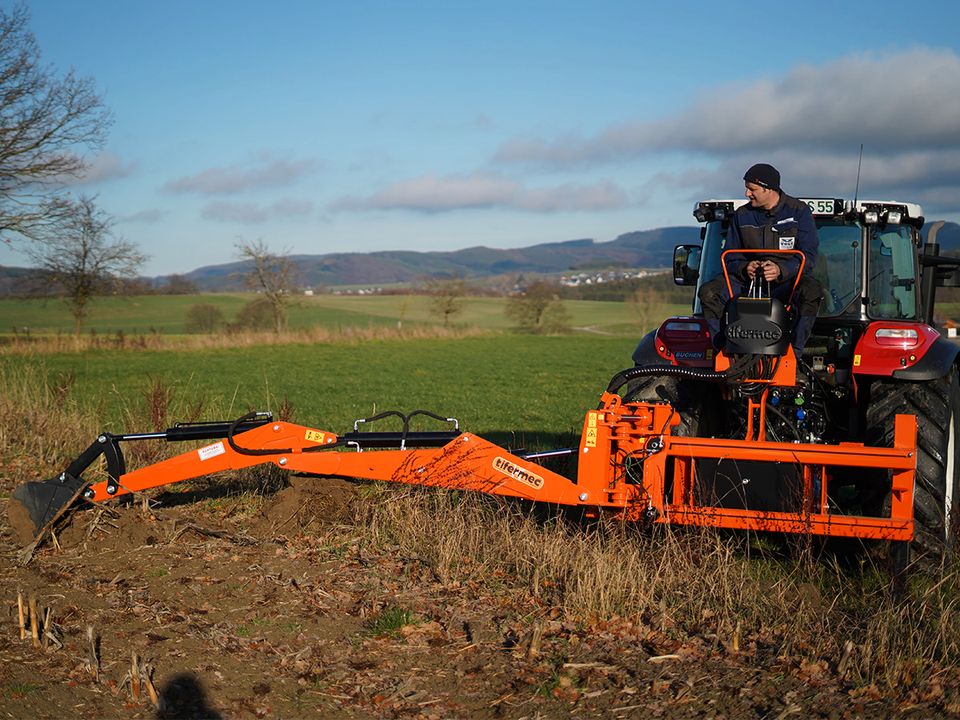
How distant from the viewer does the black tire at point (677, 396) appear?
5.98 meters

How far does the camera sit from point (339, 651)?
4.39 m

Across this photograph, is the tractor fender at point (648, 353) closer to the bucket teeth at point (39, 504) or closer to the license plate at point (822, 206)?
the license plate at point (822, 206)

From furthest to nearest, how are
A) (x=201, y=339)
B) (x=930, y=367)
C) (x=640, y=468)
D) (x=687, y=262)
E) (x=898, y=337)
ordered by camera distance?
(x=201, y=339), (x=687, y=262), (x=898, y=337), (x=930, y=367), (x=640, y=468)

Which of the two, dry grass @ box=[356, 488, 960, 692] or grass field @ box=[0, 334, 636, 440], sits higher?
dry grass @ box=[356, 488, 960, 692]

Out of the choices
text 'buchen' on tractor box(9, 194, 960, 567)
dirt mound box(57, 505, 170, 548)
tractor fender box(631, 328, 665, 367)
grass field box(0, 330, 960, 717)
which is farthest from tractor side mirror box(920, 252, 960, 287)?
dirt mound box(57, 505, 170, 548)

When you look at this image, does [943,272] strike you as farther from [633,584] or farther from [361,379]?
[361,379]

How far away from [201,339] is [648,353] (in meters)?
30.6

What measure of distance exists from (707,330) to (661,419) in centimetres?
141

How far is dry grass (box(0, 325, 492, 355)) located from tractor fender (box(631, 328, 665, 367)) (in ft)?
83.0

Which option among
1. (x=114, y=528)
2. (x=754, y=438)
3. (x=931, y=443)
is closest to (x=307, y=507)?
(x=114, y=528)

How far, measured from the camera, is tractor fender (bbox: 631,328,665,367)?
6.44 meters

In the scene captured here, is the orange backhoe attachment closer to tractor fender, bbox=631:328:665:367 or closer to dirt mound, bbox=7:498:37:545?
dirt mound, bbox=7:498:37:545

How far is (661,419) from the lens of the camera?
206 inches

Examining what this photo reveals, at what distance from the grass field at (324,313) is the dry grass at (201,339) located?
11.2 m
